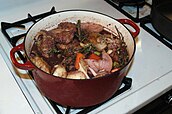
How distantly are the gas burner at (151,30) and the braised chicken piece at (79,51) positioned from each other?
0.65ft

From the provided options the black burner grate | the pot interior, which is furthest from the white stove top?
the pot interior

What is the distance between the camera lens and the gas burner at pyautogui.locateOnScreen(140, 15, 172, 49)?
36.8 inches

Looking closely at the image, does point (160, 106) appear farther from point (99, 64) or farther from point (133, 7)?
point (133, 7)

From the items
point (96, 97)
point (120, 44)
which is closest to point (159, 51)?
point (120, 44)

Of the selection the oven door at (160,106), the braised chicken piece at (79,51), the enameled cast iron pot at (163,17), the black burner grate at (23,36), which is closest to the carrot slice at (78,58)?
the braised chicken piece at (79,51)

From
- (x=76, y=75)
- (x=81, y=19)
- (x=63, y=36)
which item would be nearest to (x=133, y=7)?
(x=81, y=19)

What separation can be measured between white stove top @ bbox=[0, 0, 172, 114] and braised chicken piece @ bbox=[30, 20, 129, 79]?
10cm

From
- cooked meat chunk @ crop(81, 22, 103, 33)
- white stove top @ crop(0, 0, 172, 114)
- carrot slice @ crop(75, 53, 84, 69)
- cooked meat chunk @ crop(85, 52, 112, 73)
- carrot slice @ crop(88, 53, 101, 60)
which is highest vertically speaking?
cooked meat chunk @ crop(81, 22, 103, 33)

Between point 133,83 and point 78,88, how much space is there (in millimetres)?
231

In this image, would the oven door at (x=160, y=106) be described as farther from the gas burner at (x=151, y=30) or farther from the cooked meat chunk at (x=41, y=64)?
Answer: the cooked meat chunk at (x=41, y=64)

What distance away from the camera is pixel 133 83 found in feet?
2.57

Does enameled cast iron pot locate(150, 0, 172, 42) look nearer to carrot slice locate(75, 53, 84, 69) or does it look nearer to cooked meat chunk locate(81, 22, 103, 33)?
cooked meat chunk locate(81, 22, 103, 33)

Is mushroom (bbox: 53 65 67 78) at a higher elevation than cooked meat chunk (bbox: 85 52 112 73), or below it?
higher

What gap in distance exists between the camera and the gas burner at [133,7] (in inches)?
41.4
